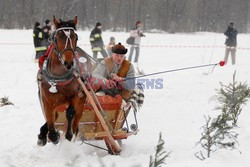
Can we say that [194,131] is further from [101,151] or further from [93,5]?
[93,5]

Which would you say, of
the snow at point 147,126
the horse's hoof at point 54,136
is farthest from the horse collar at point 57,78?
the snow at point 147,126

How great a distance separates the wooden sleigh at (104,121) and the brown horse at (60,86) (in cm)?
23

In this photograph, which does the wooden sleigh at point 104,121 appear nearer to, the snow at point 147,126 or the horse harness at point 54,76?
the snow at point 147,126

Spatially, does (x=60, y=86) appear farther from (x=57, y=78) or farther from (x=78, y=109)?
(x=78, y=109)

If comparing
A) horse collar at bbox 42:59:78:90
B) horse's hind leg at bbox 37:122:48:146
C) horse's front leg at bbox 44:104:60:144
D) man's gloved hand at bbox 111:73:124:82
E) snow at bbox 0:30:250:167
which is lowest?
snow at bbox 0:30:250:167

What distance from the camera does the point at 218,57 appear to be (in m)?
20.1

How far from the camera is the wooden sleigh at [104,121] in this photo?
5.30m

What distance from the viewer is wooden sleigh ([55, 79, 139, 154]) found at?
17.4 feet

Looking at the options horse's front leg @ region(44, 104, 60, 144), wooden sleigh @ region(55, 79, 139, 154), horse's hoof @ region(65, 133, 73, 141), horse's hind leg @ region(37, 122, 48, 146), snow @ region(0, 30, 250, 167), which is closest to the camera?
snow @ region(0, 30, 250, 167)

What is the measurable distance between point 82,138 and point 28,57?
13145 millimetres

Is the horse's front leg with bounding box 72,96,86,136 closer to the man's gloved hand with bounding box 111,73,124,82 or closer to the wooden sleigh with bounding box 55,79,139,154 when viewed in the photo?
the wooden sleigh with bounding box 55,79,139,154

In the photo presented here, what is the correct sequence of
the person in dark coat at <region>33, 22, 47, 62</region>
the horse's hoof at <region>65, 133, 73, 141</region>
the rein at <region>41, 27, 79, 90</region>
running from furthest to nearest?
the person in dark coat at <region>33, 22, 47, 62</region> < the horse's hoof at <region>65, 133, 73, 141</region> < the rein at <region>41, 27, 79, 90</region>

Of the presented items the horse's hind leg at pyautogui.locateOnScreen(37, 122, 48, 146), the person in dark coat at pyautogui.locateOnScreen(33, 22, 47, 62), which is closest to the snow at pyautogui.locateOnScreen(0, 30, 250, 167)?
the horse's hind leg at pyautogui.locateOnScreen(37, 122, 48, 146)

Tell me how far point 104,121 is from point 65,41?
4.19 feet
